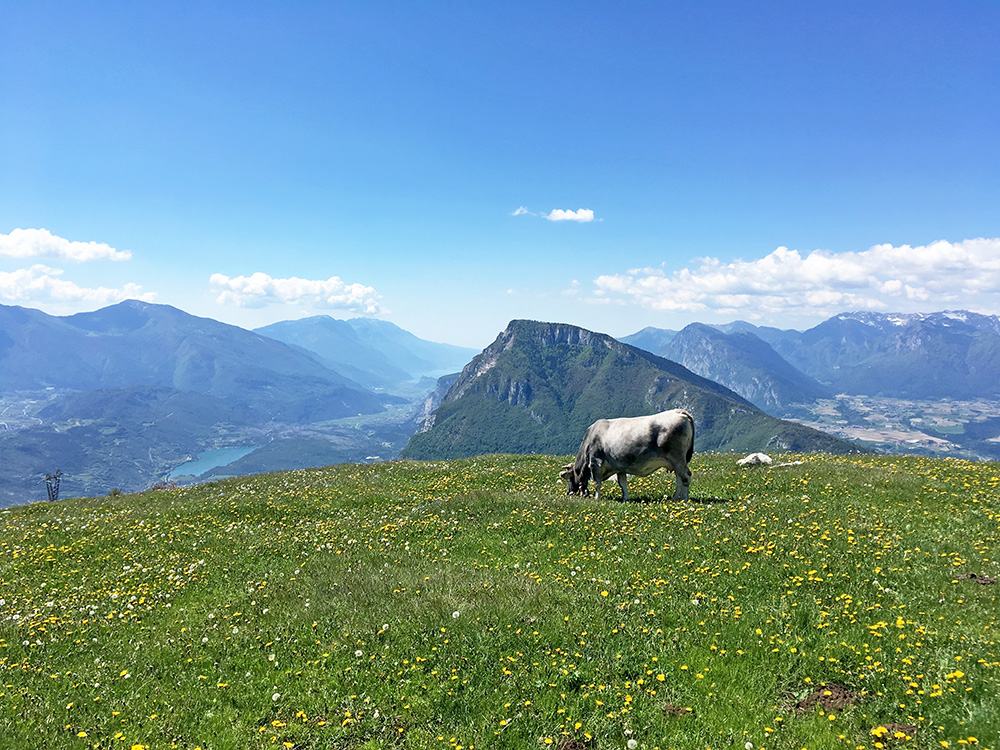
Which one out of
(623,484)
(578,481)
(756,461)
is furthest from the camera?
(756,461)

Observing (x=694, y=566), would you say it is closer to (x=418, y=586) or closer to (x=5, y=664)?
(x=418, y=586)

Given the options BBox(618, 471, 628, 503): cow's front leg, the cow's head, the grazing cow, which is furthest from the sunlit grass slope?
the cow's head

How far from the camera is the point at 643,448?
66.8ft

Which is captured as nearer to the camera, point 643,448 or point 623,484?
point 643,448

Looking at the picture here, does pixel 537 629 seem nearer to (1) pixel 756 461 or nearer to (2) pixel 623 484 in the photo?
(2) pixel 623 484

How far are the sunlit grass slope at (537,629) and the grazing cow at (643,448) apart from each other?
165cm

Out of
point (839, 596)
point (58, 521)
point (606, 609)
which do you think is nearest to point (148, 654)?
point (606, 609)

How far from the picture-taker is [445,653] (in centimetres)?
1022

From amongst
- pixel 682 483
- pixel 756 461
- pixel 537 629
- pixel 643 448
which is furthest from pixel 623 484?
pixel 537 629

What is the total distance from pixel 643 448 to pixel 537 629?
11.1 metres

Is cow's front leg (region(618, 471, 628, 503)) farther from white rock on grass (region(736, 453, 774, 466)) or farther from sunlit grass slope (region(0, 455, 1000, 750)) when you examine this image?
white rock on grass (region(736, 453, 774, 466))

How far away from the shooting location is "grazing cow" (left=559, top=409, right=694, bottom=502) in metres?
20.0

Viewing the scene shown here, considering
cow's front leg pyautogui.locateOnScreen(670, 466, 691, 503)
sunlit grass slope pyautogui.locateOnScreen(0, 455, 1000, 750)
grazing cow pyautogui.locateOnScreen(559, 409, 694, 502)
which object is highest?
grazing cow pyautogui.locateOnScreen(559, 409, 694, 502)

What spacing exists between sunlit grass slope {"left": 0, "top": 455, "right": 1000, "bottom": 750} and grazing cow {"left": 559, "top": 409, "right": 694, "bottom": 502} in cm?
165
